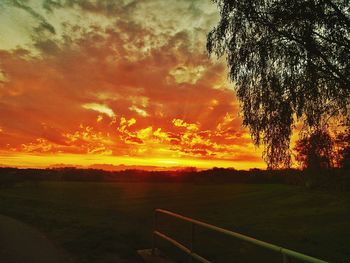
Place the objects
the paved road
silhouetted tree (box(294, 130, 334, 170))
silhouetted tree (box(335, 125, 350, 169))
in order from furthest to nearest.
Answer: silhouetted tree (box(335, 125, 350, 169))
silhouetted tree (box(294, 130, 334, 170))
the paved road

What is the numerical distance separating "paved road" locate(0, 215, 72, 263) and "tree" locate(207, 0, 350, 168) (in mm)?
6660

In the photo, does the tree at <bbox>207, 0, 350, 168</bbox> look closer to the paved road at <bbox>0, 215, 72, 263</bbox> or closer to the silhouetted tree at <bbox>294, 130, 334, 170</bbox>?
the silhouetted tree at <bbox>294, 130, 334, 170</bbox>

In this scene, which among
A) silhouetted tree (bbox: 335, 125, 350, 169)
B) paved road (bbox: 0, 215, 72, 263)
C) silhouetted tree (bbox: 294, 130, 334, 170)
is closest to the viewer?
paved road (bbox: 0, 215, 72, 263)

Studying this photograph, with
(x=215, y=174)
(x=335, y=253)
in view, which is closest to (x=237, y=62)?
(x=335, y=253)

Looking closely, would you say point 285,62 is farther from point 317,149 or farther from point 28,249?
point 28,249

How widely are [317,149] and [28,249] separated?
8.86 m

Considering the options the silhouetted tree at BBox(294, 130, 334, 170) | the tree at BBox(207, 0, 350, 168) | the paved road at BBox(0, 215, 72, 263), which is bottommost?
the paved road at BBox(0, 215, 72, 263)

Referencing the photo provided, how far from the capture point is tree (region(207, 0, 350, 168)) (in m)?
11.1

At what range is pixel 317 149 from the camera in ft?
40.4

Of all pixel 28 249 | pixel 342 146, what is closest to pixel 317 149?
pixel 342 146

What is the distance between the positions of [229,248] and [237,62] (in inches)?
306

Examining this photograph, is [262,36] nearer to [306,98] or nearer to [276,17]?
[276,17]

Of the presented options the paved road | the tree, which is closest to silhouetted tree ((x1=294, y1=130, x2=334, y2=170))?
the tree

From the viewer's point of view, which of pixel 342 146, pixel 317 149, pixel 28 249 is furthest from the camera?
pixel 342 146
